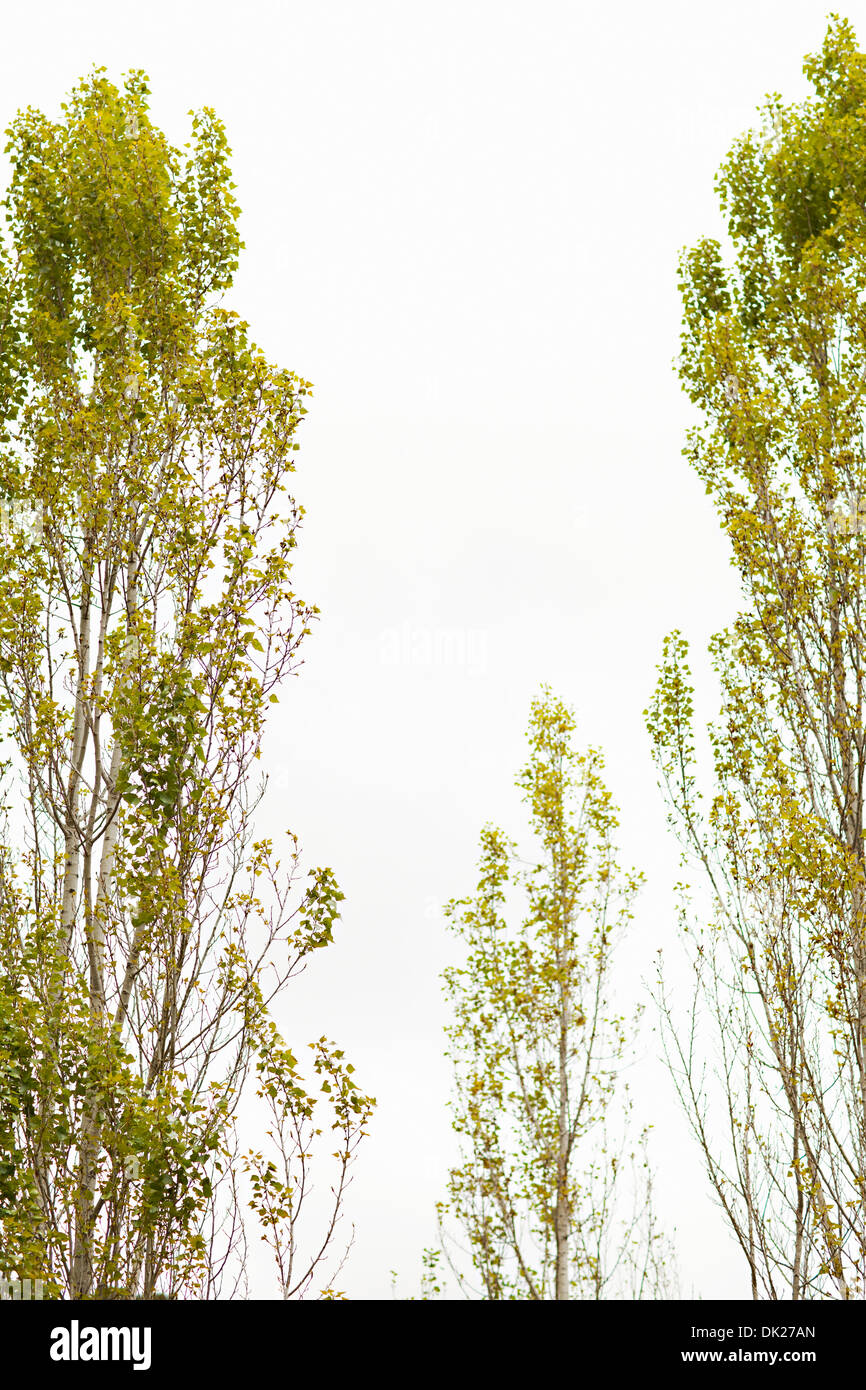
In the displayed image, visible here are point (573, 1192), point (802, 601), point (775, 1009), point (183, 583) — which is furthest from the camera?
point (573, 1192)

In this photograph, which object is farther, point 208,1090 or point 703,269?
point 703,269

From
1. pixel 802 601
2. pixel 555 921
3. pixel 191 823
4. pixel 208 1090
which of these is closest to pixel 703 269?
pixel 802 601

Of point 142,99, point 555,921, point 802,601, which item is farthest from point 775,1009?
point 142,99

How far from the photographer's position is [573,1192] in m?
12.3

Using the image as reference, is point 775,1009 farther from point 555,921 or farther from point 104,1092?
point 104,1092

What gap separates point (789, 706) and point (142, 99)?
25.1ft

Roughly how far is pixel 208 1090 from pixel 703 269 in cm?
964
